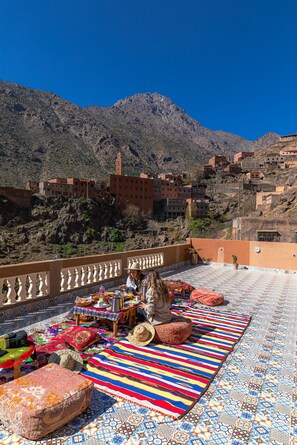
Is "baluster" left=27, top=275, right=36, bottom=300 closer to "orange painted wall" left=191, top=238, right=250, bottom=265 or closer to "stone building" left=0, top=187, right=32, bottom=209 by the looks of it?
"orange painted wall" left=191, top=238, right=250, bottom=265

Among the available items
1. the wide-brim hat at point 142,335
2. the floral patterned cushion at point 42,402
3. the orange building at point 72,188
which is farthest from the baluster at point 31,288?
the orange building at point 72,188

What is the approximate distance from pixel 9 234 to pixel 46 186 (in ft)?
36.3

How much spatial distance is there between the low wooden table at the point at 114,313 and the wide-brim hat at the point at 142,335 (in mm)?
348

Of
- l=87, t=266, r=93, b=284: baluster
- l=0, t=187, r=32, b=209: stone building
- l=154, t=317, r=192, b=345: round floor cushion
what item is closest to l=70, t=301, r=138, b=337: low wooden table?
l=154, t=317, r=192, b=345: round floor cushion

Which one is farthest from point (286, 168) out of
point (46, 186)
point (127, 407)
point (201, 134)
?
point (201, 134)

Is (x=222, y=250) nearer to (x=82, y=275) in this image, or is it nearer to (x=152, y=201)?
(x=82, y=275)

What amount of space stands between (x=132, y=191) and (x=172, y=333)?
52.3 meters

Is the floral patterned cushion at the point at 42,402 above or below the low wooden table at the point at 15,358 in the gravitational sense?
below

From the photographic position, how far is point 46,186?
50.2m

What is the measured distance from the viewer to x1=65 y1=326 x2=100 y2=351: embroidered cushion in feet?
12.0

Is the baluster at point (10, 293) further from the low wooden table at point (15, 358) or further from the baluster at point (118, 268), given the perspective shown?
the baluster at point (118, 268)

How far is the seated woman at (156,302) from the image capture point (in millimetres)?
3869

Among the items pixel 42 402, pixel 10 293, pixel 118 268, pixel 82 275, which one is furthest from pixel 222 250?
pixel 42 402

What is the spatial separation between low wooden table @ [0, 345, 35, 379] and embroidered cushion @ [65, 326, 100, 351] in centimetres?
85
